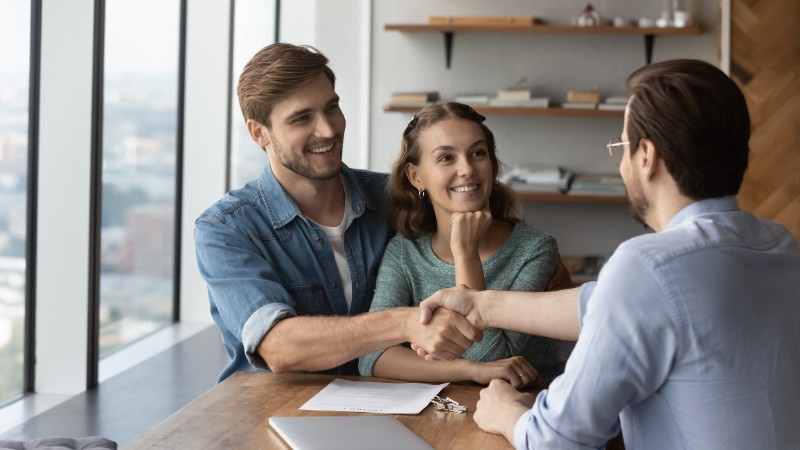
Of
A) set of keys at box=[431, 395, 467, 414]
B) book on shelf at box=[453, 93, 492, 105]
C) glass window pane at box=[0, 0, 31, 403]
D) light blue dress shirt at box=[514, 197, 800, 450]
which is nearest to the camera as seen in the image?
light blue dress shirt at box=[514, 197, 800, 450]

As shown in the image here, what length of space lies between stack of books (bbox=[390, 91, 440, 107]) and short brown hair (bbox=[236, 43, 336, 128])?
9.48 feet

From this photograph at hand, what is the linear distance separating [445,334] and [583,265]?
3508 millimetres

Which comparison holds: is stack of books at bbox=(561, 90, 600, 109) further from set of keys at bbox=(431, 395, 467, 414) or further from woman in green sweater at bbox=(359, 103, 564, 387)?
set of keys at bbox=(431, 395, 467, 414)

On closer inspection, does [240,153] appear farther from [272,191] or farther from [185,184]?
[272,191]

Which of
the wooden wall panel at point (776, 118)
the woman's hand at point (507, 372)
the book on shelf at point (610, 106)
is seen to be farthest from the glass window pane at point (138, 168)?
the wooden wall panel at point (776, 118)

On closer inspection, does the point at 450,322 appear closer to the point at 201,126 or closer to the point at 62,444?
the point at 62,444

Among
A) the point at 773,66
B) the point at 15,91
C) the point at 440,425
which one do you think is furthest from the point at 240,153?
the point at 440,425

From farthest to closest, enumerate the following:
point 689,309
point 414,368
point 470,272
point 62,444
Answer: point 470,272
point 414,368
point 62,444
point 689,309

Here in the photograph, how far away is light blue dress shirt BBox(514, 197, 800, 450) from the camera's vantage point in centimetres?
138

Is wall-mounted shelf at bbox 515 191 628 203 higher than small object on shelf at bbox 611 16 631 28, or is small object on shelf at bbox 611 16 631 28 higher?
small object on shelf at bbox 611 16 631 28

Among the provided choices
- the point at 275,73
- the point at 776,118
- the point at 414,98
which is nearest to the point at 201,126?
the point at 414,98

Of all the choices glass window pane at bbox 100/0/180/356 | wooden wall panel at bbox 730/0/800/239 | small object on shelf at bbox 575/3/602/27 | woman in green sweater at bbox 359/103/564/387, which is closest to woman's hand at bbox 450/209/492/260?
woman in green sweater at bbox 359/103/564/387

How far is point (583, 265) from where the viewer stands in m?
5.48

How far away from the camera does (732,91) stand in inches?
56.8
